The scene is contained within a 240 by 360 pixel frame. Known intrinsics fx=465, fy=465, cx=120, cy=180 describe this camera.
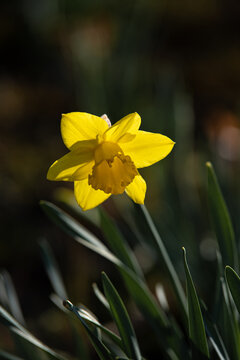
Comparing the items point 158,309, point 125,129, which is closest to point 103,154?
point 125,129

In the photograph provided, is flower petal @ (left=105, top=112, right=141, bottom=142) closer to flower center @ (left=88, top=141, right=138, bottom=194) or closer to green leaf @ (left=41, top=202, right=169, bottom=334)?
flower center @ (left=88, top=141, right=138, bottom=194)

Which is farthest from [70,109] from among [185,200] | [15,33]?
[185,200]

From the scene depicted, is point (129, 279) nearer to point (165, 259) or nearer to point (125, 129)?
point (165, 259)

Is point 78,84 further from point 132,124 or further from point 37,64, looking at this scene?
point 132,124

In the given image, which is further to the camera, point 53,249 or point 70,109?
point 70,109

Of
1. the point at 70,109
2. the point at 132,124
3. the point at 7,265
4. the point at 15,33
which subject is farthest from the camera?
the point at 15,33

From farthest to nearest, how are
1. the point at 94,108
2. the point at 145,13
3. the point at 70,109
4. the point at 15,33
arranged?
the point at 15,33 → the point at 70,109 → the point at 145,13 → the point at 94,108

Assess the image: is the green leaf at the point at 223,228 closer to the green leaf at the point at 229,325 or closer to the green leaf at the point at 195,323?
the green leaf at the point at 229,325
